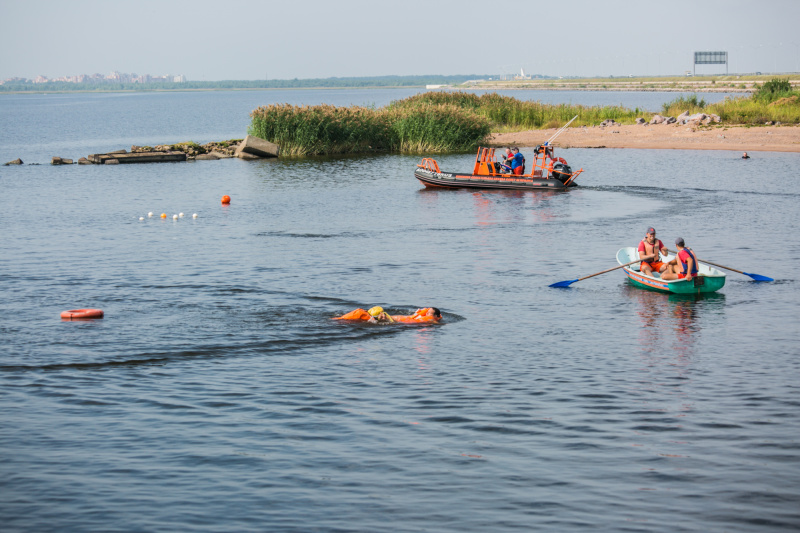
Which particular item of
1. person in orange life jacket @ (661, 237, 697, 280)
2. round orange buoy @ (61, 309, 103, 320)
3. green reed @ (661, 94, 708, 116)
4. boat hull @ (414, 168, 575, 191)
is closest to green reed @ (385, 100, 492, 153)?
boat hull @ (414, 168, 575, 191)

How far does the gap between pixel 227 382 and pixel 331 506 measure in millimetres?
5071

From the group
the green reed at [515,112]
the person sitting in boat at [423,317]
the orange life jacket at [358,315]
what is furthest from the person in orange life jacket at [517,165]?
the green reed at [515,112]

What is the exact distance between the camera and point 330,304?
1877cm

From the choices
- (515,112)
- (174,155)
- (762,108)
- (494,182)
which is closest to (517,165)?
(494,182)

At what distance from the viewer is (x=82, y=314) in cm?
1745

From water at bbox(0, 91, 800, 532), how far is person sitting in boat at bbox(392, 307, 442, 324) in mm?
352

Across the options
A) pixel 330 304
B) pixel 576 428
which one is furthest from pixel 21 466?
pixel 330 304

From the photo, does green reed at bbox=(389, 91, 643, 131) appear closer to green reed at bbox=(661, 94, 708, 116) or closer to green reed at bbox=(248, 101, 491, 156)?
green reed at bbox=(661, 94, 708, 116)

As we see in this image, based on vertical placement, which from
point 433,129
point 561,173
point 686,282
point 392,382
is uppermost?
point 433,129

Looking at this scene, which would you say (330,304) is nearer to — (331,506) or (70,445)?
(70,445)

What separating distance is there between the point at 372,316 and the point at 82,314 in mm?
6093

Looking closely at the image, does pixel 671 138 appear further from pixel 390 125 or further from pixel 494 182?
pixel 494 182

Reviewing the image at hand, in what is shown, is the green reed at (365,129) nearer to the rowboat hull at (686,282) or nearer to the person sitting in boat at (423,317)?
the rowboat hull at (686,282)

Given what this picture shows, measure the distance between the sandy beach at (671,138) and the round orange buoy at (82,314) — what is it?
154 feet
